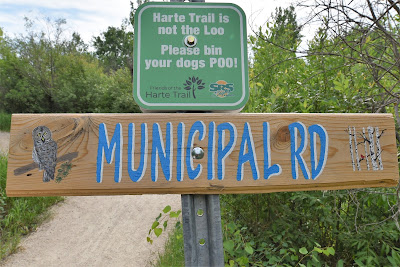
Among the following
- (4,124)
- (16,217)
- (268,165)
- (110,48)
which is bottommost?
(16,217)

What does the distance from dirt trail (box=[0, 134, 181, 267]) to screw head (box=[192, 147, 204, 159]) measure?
3282mm

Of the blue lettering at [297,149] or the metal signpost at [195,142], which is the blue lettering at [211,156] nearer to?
the metal signpost at [195,142]

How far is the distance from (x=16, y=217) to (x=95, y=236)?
1.19 meters

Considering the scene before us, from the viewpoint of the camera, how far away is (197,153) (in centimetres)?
99

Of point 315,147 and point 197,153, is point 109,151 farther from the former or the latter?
point 315,147

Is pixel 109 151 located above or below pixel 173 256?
above

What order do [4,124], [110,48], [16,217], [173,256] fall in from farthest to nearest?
[110,48] → [4,124] → [16,217] → [173,256]

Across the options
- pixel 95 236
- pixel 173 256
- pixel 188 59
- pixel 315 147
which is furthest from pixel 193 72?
pixel 95 236

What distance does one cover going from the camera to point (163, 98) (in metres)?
1.03

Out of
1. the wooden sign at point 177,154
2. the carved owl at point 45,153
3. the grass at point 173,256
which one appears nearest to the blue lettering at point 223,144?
the wooden sign at point 177,154

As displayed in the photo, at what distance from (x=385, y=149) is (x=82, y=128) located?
3.34 feet

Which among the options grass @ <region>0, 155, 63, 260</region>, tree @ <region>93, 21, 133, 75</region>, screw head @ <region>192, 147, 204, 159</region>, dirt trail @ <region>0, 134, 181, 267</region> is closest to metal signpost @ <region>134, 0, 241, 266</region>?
screw head @ <region>192, 147, 204, 159</region>

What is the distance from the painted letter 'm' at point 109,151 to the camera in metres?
0.99

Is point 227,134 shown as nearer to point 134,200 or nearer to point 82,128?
point 82,128
